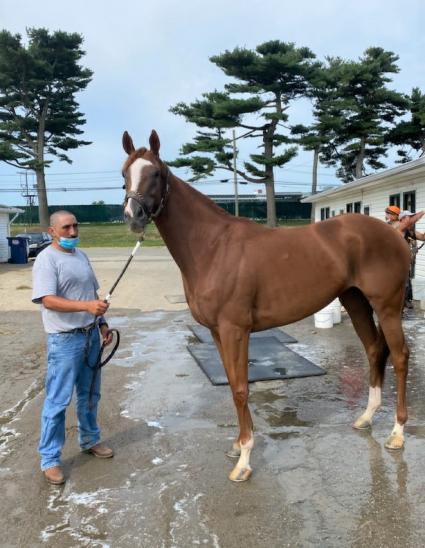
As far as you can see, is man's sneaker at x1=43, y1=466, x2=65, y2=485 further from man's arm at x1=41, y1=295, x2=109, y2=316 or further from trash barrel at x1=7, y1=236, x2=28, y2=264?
trash barrel at x1=7, y1=236, x2=28, y2=264

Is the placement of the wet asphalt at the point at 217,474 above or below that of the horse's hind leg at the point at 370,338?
below

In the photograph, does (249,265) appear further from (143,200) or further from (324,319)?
(324,319)

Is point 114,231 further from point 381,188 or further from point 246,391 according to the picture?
point 246,391

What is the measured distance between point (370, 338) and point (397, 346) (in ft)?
1.46

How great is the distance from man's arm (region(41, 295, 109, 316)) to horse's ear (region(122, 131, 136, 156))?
103 centimetres

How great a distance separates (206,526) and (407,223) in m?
6.06

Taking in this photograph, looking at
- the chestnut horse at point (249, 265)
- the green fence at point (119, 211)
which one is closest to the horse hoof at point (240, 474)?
the chestnut horse at point (249, 265)

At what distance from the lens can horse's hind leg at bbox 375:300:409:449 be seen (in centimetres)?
370

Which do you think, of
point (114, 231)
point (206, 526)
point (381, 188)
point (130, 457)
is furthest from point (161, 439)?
point (114, 231)

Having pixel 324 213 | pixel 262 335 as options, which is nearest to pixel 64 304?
pixel 262 335

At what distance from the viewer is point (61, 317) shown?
3.30 meters

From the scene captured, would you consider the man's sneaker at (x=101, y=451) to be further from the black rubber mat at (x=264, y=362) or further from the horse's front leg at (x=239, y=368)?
the black rubber mat at (x=264, y=362)

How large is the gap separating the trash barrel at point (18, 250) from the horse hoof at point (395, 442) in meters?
22.0

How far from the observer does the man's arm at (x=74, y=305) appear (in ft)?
10.2
